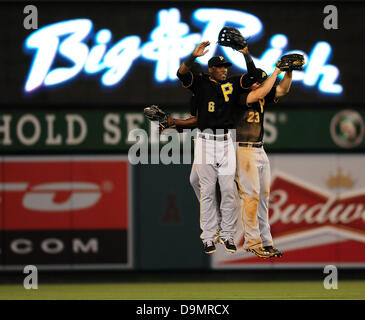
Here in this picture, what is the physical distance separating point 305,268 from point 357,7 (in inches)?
360

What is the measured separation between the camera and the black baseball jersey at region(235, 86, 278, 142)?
308 inches

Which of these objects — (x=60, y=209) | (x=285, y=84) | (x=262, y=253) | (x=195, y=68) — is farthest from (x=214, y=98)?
(x=60, y=209)

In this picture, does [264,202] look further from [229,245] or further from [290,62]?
[290,62]

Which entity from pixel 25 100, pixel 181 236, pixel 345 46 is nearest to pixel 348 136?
pixel 345 46

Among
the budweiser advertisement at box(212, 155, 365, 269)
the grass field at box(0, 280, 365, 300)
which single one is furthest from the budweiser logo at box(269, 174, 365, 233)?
the grass field at box(0, 280, 365, 300)

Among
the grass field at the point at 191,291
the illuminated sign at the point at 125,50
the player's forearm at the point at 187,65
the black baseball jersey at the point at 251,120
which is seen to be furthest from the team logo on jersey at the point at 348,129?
the player's forearm at the point at 187,65

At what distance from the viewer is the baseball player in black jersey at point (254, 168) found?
25.2 feet

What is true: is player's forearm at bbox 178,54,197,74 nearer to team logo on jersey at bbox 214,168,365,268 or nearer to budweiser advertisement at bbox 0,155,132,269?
budweiser advertisement at bbox 0,155,132,269

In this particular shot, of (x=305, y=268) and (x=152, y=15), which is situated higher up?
(x=152, y=15)

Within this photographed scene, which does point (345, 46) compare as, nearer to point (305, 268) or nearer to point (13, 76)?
point (305, 268)

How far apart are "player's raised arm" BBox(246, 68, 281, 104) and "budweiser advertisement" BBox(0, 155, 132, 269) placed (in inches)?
778

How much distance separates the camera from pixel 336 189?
1085 inches

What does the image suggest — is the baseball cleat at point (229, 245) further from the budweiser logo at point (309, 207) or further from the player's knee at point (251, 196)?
the budweiser logo at point (309, 207)

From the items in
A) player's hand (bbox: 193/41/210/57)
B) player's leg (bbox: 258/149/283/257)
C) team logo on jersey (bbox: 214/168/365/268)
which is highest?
player's hand (bbox: 193/41/210/57)
